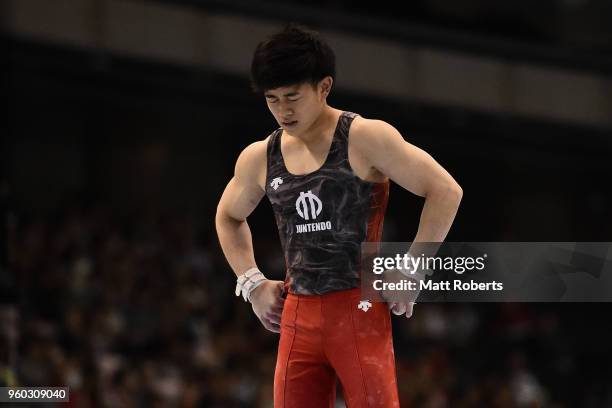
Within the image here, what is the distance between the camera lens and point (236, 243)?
3.99 meters

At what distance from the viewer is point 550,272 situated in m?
4.23

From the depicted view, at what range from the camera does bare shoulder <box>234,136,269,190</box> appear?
3.81m

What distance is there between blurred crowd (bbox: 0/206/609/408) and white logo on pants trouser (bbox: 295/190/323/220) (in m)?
4.09

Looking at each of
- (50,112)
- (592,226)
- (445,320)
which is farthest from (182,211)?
(592,226)

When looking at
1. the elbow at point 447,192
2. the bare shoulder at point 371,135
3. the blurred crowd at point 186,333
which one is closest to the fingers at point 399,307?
the elbow at point 447,192

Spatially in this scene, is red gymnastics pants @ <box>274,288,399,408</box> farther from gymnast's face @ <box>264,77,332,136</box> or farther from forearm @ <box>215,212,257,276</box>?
gymnast's face @ <box>264,77,332,136</box>

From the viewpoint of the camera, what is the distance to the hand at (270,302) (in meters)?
3.82

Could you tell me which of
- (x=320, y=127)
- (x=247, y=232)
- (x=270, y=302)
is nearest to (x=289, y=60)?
(x=320, y=127)

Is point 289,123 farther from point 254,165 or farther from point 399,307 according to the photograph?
point 399,307

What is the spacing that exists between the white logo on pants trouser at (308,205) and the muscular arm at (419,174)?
0.78 feet

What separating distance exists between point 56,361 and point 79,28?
4777 mm

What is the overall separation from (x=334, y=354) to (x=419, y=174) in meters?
0.70

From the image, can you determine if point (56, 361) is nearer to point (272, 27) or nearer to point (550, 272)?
point (550, 272)

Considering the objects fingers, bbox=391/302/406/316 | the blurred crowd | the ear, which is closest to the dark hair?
the ear
